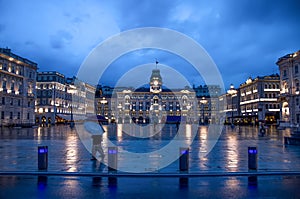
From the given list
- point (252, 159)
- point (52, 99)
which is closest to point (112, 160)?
point (252, 159)

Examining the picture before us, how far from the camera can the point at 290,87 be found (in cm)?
6081

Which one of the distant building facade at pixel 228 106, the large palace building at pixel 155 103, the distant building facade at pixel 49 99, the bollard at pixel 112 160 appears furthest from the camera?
the large palace building at pixel 155 103

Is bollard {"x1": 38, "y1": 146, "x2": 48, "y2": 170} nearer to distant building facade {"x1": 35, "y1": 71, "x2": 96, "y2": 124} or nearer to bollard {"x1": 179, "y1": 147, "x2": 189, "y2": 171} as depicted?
bollard {"x1": 179, "y1": 147, "x2": 189, "y2": 171}

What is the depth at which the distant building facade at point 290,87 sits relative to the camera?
59006mm

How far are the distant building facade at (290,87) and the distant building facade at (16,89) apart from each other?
57166 millimetres

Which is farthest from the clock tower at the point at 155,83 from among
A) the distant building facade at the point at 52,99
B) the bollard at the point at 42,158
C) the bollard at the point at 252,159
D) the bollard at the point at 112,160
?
the bollard at the point at 112,160

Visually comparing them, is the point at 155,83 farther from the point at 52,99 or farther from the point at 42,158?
the point at 42,158

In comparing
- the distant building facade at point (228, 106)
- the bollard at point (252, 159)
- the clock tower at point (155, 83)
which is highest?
the clock tower at point (155, 83)

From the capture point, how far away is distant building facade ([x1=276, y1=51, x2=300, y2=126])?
5901 cm

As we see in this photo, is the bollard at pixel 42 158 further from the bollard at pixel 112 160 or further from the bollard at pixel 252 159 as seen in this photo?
the bollard at pixel 252 159

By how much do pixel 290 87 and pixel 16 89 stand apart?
6013 centimetres

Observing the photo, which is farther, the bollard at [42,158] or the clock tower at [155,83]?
the clock tower at [155,83]

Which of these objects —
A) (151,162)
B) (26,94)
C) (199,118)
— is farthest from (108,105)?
(151,162)

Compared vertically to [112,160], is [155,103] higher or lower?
higher
